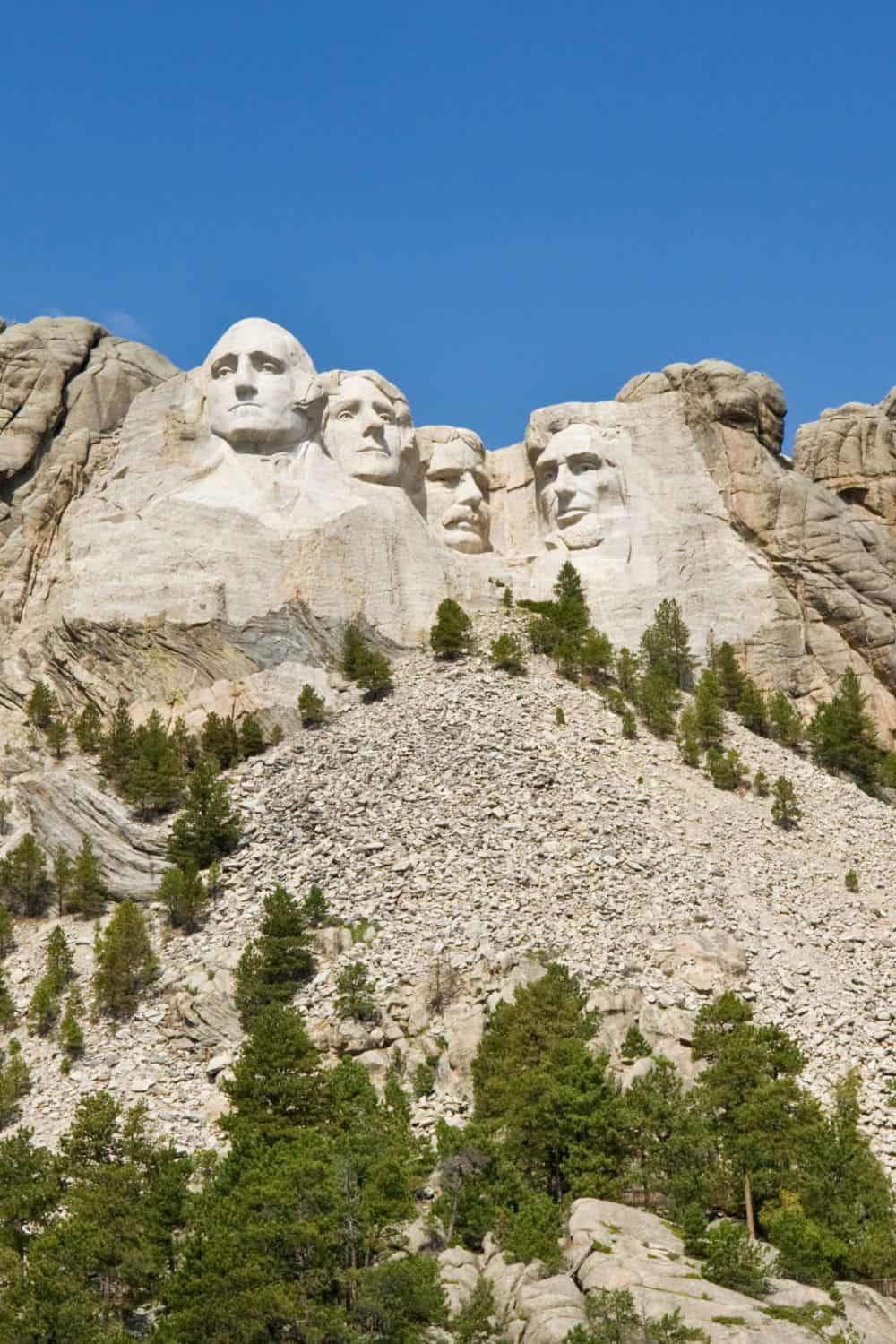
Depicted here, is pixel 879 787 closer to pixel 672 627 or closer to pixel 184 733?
pixel 672 627

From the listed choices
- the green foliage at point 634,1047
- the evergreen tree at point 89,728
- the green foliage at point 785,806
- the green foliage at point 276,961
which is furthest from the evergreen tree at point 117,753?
the green foliage at point 634,1047

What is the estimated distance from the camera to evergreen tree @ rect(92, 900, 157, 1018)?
184 ft

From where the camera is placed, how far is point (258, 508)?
70.5 meters

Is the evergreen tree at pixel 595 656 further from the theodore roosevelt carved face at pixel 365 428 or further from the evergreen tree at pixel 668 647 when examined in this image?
the theodore roosevelt carved face at pixel 365 428

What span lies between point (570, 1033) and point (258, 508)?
2339 cm

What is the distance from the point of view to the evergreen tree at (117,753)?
6425cm

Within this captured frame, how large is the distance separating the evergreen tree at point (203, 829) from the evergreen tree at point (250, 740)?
3330mm

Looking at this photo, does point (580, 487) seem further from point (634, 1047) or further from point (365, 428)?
point (634, 1047)

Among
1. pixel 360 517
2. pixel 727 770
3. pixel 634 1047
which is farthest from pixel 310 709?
pixel 634 1047

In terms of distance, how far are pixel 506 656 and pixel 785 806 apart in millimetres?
8799

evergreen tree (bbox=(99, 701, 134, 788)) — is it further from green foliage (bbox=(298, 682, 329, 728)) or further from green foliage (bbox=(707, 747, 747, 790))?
green foliage (bbox=(707, 747, 747, 790))

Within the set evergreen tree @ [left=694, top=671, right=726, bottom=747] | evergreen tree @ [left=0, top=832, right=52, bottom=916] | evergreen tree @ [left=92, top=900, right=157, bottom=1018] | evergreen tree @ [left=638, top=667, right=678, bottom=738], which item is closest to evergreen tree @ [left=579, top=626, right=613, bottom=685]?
evergreen tree @ [left=638, top=667, right=678, bottom=738]

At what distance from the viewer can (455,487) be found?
250 ft

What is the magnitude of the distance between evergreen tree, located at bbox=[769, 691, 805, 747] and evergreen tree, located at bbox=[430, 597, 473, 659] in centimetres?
788
